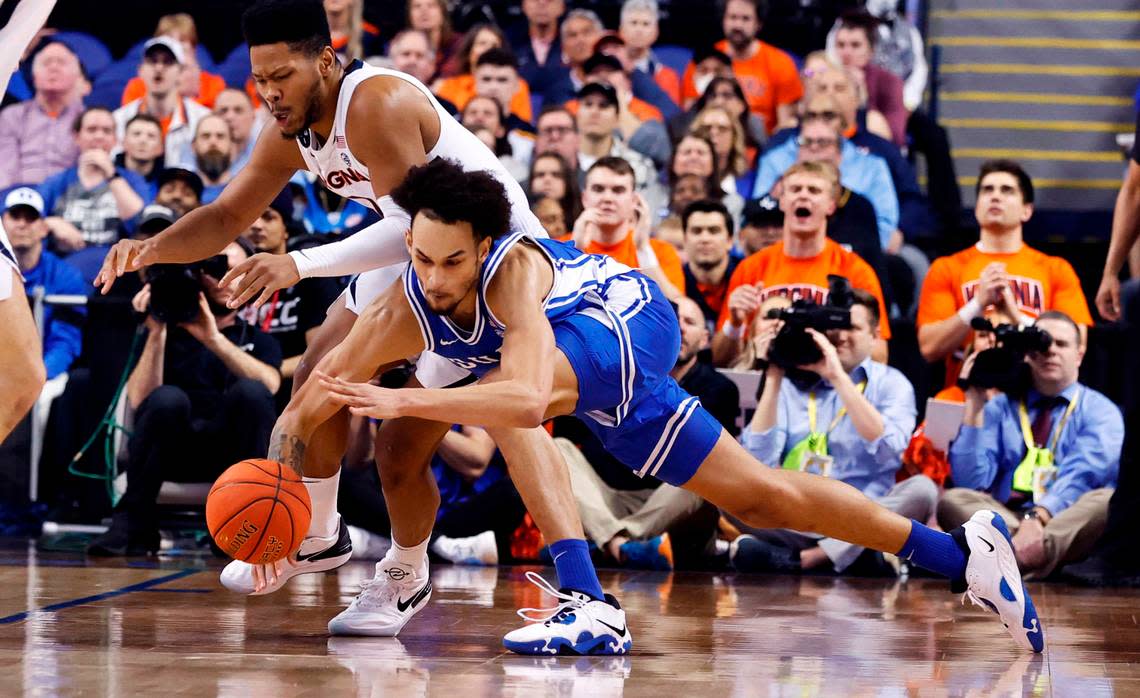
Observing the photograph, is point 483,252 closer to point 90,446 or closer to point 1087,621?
point 1087,621

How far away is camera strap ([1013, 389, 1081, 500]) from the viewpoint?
6898 mm

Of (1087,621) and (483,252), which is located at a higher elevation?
(483,252)

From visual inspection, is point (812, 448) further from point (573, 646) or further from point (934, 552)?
point (573, 646)

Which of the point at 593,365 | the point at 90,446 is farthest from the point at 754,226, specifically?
the point at 593,365

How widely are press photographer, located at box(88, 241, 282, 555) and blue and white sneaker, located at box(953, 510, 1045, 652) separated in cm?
360

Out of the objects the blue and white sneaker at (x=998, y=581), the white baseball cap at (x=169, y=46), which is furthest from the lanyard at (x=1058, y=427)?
the white baseball cap at (x=169, y=46)

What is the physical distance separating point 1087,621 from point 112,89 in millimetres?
8165

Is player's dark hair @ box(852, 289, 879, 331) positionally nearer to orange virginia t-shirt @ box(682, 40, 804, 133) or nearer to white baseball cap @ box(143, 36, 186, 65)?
orange virginia t-shirt @ box(682, 40, 804, 133)

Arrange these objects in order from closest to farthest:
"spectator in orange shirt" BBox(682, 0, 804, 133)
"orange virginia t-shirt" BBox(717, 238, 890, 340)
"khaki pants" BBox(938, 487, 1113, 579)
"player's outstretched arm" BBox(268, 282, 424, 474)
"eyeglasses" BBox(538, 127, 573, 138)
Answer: "player's outstretched arm" BBox(268, 282, 424, 474), "khaki pants" BBox(938, 487, 1113, 579), "orange virginia t-shirt" BBox(717, 238, 890, 340), "eyeglasses" BBox(538, 127, 573, 138), "spectator in orange shirt" BBox(682, 0, 804, 133)

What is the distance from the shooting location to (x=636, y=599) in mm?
5594

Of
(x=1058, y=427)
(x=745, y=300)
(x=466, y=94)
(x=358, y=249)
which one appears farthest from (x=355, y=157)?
(x=466, y=94)

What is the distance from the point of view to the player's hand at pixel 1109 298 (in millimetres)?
6184

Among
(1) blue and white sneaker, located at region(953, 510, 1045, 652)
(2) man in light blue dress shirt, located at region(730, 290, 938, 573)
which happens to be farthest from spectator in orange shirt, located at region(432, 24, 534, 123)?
(1) blue and white sneaker, located at region(953, 510, 1045, 652)

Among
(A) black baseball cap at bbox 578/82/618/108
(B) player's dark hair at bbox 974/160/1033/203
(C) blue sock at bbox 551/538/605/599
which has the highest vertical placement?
(A) black baseball cap at bbox 578/82/618/108
